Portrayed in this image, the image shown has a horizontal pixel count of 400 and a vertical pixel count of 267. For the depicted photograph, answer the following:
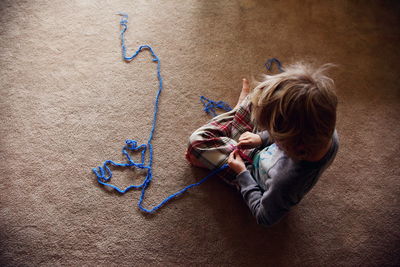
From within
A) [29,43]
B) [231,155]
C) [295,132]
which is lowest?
[231,155]

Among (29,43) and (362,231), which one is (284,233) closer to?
(362,231)

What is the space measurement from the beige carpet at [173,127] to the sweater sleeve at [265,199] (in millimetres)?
146

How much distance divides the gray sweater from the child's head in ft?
0.26

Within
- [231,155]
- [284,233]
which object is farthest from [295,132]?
[284,233]

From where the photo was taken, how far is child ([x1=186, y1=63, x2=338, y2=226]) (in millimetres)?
631

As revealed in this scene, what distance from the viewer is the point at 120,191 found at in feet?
3.40

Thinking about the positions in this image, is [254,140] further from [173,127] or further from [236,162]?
[173,127]

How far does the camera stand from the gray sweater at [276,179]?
74cm

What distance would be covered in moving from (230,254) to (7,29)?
53.0 inches

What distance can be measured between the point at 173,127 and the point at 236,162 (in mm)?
330

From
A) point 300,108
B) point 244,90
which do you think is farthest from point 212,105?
point 300,108

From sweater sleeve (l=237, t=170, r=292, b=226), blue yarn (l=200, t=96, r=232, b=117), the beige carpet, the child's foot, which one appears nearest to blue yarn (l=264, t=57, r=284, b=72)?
the beige carpet

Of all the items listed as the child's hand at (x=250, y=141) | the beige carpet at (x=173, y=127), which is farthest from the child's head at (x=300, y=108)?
the beige carpet at (x=173, y=127)

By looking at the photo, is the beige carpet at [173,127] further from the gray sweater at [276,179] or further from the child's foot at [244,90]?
the gray sweater at [276,179]
